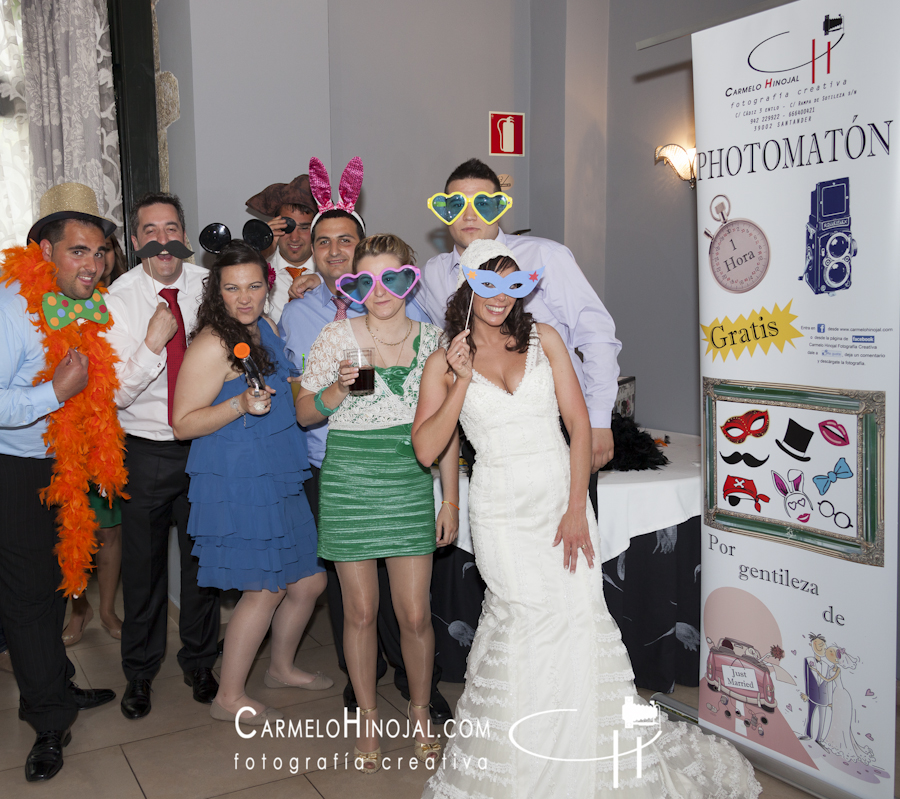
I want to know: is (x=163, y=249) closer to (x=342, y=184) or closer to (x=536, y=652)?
(x=342, y=184)

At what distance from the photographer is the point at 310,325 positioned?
2707 millimetres

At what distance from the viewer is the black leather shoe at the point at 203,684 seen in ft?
9.41

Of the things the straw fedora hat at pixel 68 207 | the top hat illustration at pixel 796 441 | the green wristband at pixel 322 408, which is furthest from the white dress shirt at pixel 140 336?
the top hat illustration at pixel 796 441

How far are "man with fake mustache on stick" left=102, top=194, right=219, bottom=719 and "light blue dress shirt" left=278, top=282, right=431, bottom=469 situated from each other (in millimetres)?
363

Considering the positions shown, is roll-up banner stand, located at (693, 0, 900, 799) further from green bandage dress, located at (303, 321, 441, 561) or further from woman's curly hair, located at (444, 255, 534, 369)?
green bandage dress, located at (303, 321, 441, 561)

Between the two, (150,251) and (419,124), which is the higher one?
(419,124)

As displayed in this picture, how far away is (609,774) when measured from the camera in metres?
1.98

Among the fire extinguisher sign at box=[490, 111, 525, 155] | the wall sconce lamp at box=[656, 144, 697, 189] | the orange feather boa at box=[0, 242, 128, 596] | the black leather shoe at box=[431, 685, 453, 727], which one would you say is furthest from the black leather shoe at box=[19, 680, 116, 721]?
the wall sconce lamp at box=[656, 144, 697, 189]

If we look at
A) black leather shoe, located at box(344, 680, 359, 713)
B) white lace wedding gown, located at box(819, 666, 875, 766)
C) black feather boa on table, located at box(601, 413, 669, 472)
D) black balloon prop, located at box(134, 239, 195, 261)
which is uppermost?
black balloon prop, located at box(134, 239, 195, 261)

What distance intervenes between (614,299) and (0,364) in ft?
10.7

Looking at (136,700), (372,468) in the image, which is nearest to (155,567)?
(136,700)

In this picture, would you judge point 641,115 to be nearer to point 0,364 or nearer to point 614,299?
point 614,299

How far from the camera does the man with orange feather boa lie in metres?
2.35

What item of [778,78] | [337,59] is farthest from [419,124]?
[778,78]
